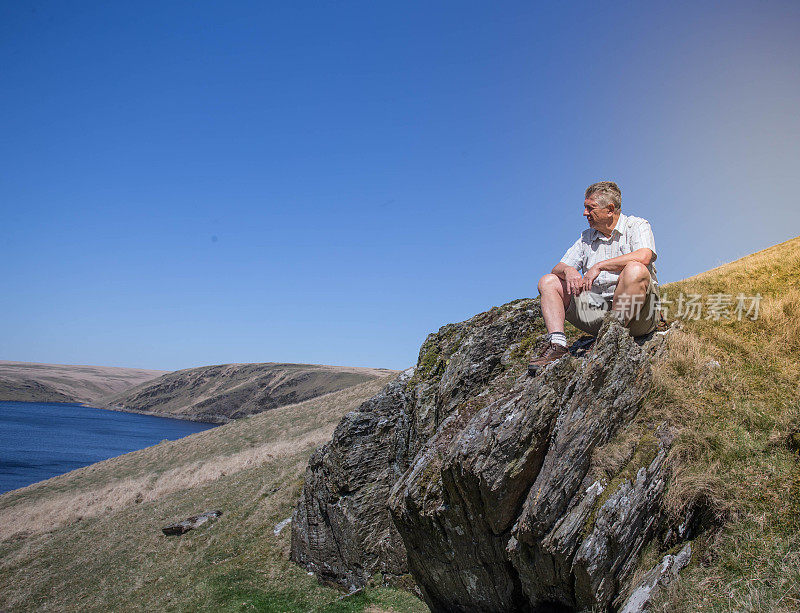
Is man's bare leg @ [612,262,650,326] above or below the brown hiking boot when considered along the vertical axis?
above

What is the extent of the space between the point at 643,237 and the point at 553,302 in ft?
5.86

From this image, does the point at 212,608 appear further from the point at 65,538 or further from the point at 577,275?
the point at 65,538

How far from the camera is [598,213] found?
753 cm

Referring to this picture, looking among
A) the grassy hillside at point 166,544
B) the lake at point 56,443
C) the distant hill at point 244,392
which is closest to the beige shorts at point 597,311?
the grassy hillside at point 166,544

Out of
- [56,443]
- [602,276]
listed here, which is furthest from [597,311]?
[56,443]

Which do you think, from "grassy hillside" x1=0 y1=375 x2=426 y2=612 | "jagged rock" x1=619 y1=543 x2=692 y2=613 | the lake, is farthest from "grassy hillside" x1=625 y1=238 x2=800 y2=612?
the lake

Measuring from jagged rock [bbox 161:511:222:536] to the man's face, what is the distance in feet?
65.5

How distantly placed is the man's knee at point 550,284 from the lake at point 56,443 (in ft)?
197

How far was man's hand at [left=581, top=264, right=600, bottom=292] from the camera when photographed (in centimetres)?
718

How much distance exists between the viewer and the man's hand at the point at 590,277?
7.18 m

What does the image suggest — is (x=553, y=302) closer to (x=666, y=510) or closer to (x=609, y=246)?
(x=609, y=246)

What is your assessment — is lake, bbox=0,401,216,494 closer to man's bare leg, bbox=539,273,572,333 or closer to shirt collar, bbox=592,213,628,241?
man's bare leg, bbox=539,273,572,333

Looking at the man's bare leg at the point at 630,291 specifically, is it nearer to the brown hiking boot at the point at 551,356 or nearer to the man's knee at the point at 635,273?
the man's knee at the point at 635,273

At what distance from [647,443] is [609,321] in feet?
6.78
